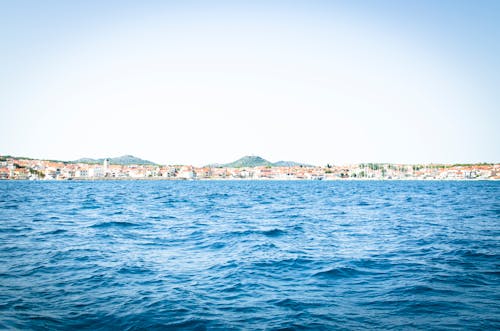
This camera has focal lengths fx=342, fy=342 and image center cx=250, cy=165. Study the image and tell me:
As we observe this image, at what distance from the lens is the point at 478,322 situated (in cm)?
737

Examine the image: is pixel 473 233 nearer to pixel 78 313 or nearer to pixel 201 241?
pixel 201 241

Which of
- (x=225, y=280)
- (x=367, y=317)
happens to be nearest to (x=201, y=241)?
(x=225, y=280)

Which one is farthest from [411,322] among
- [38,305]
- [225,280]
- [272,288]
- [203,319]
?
[38,305]

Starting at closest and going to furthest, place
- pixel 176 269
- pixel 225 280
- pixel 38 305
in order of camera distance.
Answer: pixel 38 305
pixel 225 280
pixel 176 269

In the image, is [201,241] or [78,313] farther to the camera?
[201,241]

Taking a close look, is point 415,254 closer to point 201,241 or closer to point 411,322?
point 411,322

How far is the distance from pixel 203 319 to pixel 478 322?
5.94m

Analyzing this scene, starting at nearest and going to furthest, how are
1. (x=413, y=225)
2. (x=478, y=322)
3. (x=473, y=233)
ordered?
(x=478, y=322), (x=473, y=233), (x=413, y=225)

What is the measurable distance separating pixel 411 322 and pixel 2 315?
8998 mm

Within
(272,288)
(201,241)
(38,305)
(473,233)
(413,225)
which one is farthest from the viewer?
(413,225)

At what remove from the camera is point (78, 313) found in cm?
784

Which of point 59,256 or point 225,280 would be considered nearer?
point 225,280

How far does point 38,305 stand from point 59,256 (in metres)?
5.69

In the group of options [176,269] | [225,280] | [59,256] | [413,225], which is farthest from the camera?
[413,225]
